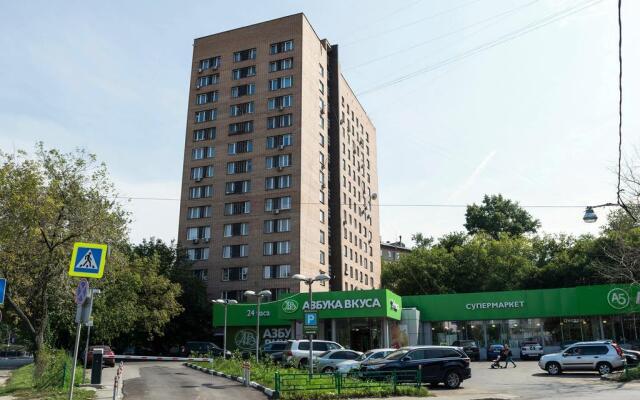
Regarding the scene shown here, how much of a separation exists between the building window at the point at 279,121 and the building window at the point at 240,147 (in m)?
2.96

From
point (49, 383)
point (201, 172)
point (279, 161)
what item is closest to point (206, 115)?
point (201, 172)

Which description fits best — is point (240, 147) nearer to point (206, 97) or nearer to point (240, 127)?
point (240, 127)

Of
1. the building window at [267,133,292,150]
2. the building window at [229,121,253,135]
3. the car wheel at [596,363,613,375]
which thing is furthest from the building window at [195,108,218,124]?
the car wheel at [596,363,613,375]

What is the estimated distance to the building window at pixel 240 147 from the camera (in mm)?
60812

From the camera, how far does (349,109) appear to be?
243 feet

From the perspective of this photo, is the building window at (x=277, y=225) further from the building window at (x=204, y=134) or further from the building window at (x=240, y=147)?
the building window at (x=204, y=134)

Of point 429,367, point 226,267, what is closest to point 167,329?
point 226,267

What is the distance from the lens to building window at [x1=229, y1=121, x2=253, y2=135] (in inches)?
2424

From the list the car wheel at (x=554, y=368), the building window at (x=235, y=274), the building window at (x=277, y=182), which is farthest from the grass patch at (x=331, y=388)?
the building window at (x=277, y=182)

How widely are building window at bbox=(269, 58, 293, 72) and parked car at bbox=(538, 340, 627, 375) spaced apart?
1714 inches

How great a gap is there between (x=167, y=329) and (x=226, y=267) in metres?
9.57

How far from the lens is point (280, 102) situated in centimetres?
6084

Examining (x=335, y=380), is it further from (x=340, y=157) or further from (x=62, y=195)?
(x=340, y=157)

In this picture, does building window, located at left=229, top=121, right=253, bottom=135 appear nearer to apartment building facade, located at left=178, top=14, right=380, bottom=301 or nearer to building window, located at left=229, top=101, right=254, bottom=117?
apartment building facade, located at left=178, top=14, right=380, bottom=301
